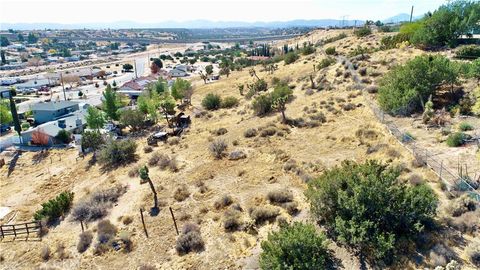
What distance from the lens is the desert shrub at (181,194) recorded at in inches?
1007

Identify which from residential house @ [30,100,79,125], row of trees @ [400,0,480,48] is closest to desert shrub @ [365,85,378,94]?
row of trees @ [400,0,480,48]

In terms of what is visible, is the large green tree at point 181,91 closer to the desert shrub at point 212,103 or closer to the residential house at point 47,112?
the desert shrub at point 212,103

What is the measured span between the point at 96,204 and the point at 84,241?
443 cm

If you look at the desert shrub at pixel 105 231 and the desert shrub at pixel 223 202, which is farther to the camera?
the desert shrub at pixel 223 202

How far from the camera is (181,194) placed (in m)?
25.9

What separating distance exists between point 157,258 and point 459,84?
32.3m

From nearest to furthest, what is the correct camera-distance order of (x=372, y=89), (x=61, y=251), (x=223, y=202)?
(x=61, y=251) → (x=223, y=202) → (x=372, y=89)

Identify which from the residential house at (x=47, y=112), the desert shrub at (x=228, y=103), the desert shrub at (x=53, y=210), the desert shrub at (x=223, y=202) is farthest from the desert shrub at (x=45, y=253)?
the residential house at (x=47, y=112)

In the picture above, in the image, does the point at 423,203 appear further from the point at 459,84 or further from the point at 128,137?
the point at 128,137

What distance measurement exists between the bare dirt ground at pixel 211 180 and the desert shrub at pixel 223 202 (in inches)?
14.3

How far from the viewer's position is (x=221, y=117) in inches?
1906

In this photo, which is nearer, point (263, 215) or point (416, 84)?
point (263, 215)

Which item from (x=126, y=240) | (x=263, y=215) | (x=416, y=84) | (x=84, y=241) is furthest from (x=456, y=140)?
(x=84, y=241)

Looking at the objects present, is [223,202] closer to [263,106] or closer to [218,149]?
[218,149]
